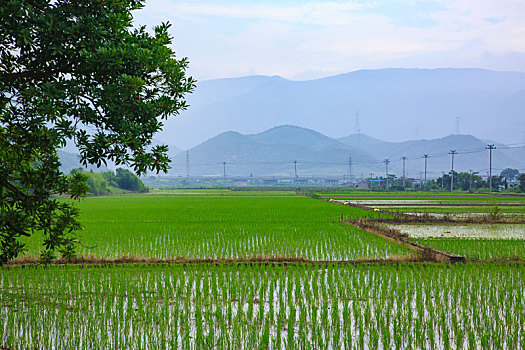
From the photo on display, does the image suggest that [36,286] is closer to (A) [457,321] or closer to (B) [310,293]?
(B) [310,293]

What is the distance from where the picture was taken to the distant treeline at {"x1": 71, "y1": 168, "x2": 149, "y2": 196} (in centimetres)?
6331

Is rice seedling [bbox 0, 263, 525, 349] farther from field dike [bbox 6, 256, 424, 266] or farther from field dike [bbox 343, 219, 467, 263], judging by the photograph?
field dike [bbox 343, 219, 467, 263]

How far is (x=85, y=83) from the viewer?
591 centimetres

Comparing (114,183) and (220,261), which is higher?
(114,183)

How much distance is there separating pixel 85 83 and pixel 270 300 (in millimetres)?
4429

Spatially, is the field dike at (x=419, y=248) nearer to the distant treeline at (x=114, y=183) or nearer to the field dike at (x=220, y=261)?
the field dike at (x=220, y=261)

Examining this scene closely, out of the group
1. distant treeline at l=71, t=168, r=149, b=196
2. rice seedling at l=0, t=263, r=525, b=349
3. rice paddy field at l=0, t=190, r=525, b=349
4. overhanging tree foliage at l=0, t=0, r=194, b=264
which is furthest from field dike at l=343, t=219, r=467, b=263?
distant treeline at l=71, t=168, r=149, b=196

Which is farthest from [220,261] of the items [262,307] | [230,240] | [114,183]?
[114,183]

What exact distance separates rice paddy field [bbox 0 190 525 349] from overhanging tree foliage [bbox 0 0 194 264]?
6.25 feet

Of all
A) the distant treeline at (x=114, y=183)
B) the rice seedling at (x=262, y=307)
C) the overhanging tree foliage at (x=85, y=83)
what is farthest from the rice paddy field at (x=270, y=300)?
the distant treeline at (x=114, y=183)

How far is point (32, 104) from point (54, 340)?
2.95 meters

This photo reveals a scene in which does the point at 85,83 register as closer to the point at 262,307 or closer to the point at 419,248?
the point at 262,307

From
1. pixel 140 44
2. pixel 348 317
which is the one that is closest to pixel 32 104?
pixel 140 44

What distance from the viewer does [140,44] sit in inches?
248
